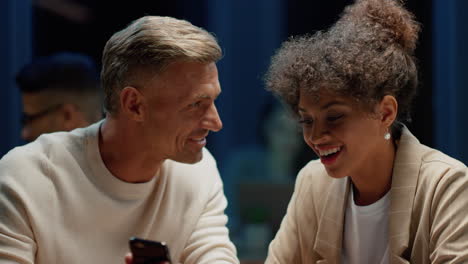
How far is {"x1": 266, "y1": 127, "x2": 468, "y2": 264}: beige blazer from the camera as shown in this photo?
2.40 metres

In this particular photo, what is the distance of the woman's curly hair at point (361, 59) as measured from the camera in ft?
8.34

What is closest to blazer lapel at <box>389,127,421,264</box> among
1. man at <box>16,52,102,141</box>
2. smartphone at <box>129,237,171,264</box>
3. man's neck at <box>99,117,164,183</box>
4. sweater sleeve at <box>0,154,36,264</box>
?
smartphone at <box>129,237,171,264</box>

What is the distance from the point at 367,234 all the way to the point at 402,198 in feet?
0.72

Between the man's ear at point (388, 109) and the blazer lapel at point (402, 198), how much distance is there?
5.1 inches

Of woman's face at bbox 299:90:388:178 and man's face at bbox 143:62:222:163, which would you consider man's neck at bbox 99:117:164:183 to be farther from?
woman's face at bbox 299:90:388:178

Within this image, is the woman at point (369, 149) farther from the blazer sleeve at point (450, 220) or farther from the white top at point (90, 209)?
the white top at point (90, 209)

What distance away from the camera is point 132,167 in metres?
2.83

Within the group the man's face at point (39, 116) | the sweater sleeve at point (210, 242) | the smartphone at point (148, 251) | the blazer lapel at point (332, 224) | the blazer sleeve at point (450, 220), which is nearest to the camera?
the smartphone at point (148, 251)

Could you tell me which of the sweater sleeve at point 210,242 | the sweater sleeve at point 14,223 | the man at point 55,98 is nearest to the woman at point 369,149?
the sweater sleeve at point 210,242

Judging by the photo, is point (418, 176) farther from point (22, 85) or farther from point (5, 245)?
point (22, 85)

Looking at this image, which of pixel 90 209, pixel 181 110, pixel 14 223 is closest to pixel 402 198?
pixel 181 110

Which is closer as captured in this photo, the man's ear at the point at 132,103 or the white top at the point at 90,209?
the white top at the point at 90,209

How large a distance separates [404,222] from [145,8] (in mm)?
3786

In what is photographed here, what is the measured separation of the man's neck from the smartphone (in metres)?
0.61
